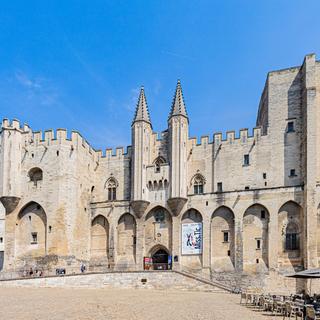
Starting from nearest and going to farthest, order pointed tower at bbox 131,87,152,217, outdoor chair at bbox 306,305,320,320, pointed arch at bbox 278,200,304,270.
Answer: outdoor chair at bbox 306,305,320,320
pointed arch at bbox 278,200,304,270
pointed tower at bbox 131,87,152,217

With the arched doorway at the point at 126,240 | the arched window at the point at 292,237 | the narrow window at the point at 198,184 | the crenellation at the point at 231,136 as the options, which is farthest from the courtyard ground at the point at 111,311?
the crenellation at the point at 231,136

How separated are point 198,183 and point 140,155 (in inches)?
237

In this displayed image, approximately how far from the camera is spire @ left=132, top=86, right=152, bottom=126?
157 ft

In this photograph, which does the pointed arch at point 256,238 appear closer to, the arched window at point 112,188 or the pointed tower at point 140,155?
the pointed tower at point 140,155

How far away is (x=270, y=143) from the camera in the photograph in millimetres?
44062

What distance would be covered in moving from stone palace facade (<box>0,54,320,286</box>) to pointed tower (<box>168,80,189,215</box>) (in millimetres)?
96

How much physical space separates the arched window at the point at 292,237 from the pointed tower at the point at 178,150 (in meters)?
9.30

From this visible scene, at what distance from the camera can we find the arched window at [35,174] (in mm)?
46875

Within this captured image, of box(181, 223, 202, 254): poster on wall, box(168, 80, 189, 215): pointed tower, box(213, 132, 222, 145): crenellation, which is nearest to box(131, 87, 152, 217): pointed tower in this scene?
box(168, 80, 189, 215): pointed tower

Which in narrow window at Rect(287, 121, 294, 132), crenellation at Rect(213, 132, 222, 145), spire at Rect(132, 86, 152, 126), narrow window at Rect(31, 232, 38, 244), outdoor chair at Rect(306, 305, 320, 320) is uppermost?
spire at Rect(132, 86, 152, 126)

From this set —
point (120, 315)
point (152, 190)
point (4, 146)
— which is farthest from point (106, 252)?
point (120, 315)

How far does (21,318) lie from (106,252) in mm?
29043

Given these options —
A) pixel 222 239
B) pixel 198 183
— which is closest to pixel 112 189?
pixel 198 183

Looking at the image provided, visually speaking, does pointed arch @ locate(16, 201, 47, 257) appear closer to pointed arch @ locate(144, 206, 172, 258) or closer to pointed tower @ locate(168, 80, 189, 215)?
pointed arch @ locate(144, 206, 172, 258)
